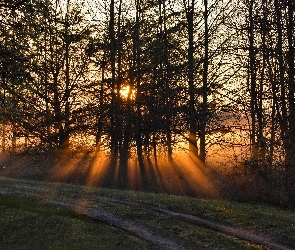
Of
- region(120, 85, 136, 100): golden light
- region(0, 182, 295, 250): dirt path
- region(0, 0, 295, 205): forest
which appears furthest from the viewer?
region(120, 85, 136, 100): golden light

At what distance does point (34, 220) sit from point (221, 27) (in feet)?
63.5

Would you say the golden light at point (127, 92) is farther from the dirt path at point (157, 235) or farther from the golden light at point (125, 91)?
the dirt path at point (157, 235)

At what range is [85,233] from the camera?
562 inches

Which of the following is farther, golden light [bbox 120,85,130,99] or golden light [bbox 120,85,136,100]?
golden light [bbox 120,85,130,99]

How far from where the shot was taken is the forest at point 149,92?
2059cm

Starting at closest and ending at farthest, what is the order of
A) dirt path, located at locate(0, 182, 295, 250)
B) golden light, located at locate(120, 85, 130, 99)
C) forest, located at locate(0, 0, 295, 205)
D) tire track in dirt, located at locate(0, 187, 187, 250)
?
tire track in dirt, located at locate(0, 187, 187, 250) < dirt path, located at locate(0, 182, 295, 250) < forest, located at locate(0, 0, 295, 205) < golden light, located at locate(120, 85, 130, 99)

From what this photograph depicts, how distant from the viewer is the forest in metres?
20.6

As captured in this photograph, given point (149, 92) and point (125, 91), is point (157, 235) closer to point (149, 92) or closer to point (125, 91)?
point (149, 92)

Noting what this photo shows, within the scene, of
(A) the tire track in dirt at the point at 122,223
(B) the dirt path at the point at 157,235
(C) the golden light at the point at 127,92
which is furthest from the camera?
(C) the golden light at the point at 127,92

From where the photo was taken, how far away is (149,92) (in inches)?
1232

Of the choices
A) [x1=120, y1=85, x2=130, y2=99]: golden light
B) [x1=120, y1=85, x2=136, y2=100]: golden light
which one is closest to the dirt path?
[x1=120, y1=85, x2=136, y2=100]: golden light

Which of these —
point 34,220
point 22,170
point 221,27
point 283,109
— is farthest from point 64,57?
point 34,220

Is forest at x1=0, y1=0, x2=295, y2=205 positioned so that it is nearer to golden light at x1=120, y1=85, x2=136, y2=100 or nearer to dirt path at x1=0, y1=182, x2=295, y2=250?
golden light at x1=120, y1=85, x2=136, y2=100

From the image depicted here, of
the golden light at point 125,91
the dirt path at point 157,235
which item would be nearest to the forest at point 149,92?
the golden light at point 125,91
